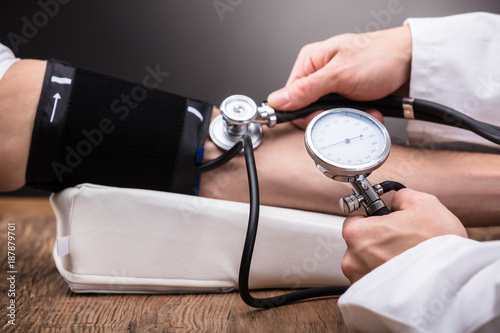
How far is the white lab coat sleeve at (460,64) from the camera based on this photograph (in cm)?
83

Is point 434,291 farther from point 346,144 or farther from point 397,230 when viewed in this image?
point 346,144

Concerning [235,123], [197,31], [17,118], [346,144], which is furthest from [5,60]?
[197,31]

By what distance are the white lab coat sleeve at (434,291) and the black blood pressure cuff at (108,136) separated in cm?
39

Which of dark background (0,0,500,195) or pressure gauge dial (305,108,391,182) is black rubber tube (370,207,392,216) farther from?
dark background (0,0,500,195)

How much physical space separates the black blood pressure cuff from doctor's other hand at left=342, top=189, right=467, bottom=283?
0.33m

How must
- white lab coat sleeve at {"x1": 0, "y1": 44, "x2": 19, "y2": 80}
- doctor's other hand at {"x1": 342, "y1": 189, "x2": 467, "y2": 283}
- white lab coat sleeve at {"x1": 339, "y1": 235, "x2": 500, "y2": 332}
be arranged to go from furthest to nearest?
white lab coat sleeve at {"x1": 0, "y1": 44, "x2": 19, "y2": 80} → doctor's other hand at {"x1": 342, "y1": 189, "x2": 467, "y2": 283} → white lab coat sleeve at {"x1": 339, "y1": 235, "x2": 500, "y2": 332}

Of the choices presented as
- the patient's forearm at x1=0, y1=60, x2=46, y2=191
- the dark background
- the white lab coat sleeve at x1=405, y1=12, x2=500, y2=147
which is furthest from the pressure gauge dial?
the dark background

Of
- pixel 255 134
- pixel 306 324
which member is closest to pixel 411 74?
pixel 255 134

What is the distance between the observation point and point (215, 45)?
1.37 m

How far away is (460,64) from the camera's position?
2.76ft

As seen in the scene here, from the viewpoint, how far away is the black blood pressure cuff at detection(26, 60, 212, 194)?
72cm

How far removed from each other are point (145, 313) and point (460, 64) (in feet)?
2.27

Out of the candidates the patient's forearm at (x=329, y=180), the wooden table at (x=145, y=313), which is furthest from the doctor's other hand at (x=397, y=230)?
the patient's forearm at (x=329, y=180)

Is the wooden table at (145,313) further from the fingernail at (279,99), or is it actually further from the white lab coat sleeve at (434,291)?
the fingernail at (279,99)
